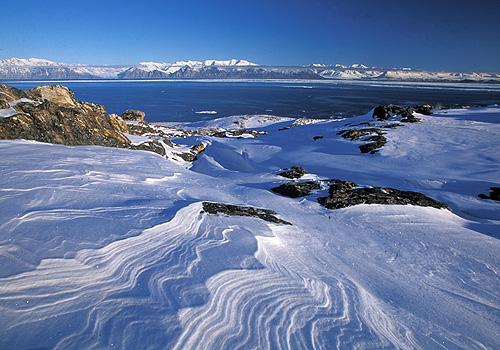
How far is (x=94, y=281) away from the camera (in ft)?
13.4

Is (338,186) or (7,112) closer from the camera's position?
(338,186)

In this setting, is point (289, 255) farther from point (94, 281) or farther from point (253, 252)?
point (94, 281)

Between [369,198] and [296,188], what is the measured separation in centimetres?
217

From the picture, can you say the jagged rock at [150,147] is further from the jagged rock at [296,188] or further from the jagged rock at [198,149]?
the jagged rock at [296,188]

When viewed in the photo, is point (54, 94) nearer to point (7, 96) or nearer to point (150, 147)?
point (7, 96)

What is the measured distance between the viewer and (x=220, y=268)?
4.71m

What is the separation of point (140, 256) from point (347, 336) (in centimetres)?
314

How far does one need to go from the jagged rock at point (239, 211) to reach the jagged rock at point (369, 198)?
6.36 ft

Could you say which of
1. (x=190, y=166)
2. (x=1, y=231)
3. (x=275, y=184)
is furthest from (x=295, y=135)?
(x=1, y=231)

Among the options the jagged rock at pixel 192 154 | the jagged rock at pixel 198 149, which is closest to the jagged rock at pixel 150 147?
the jagged rock at pixel 192 154

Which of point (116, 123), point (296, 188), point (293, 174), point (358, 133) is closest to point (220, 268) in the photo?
point (296, 188)

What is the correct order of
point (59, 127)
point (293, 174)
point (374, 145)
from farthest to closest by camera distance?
point (374, 145)
point (59, 127)
point (293, 174)

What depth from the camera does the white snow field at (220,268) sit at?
3510 mm

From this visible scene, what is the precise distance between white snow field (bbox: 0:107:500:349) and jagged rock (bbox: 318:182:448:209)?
0.36 metres
